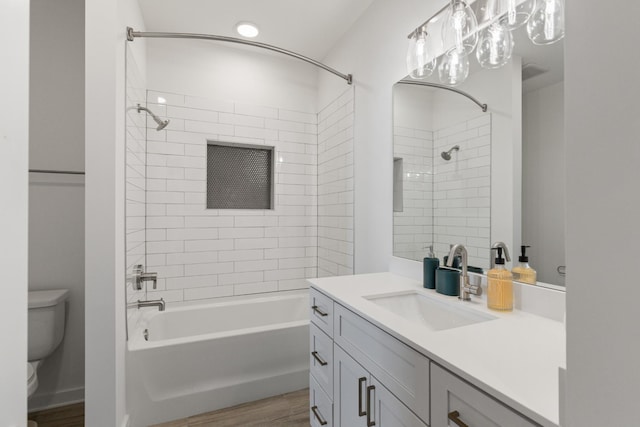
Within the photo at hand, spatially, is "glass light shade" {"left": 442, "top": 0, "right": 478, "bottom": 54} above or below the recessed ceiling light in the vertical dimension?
below

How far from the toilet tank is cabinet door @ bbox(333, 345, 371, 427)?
1838 mm

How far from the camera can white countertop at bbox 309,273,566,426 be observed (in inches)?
23.8

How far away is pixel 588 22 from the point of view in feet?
1.20

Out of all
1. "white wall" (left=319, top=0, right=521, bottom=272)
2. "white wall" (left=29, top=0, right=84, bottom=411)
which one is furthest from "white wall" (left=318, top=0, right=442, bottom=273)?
"white wall" (left=29, top=0, right=84, bottom=411)

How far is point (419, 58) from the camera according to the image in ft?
5.04

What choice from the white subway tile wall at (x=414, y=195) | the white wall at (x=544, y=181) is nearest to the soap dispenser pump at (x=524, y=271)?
the white wall at (x=544, y=181)

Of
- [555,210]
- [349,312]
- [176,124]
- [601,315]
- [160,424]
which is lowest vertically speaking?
[160,424]

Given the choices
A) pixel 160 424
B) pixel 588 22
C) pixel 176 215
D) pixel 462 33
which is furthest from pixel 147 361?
pixel 462 33

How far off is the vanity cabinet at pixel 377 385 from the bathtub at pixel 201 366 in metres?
0.54

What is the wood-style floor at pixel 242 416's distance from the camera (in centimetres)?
178

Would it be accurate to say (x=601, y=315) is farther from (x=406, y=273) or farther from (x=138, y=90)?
(x=138, y=90)

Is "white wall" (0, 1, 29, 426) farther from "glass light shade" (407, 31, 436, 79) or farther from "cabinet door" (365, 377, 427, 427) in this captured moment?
"glass light shade" (407, 31, 436, 79)

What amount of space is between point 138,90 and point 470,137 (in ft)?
7.15

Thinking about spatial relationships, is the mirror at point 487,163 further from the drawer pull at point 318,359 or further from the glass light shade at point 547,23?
the drawer pull at point 318,359
